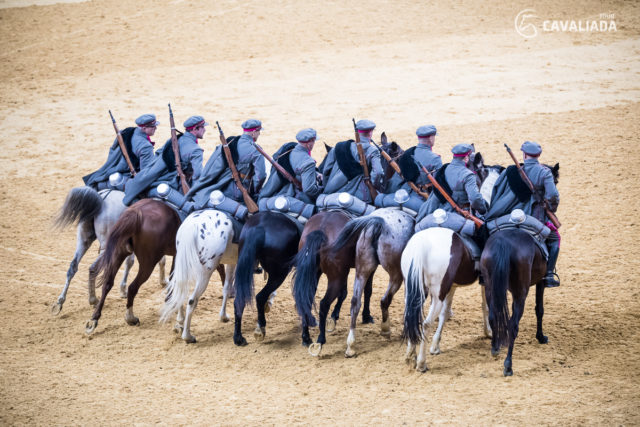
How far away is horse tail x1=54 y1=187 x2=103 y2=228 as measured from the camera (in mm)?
11844

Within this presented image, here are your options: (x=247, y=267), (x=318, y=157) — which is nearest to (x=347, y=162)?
(x=247, y=267)

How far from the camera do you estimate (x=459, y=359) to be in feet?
33.1

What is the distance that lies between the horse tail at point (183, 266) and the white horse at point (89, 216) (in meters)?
1.70

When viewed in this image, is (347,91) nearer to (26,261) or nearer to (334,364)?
(26,261)

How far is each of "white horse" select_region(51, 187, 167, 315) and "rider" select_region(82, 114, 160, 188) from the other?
0.45 m

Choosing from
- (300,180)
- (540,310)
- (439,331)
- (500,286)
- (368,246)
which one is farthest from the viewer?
(300,180)

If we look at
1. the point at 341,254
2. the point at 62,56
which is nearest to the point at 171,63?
the point at 62,56

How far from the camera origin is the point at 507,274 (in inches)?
372

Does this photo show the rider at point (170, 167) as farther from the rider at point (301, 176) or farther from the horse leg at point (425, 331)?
the horse leg at point (425, 331)

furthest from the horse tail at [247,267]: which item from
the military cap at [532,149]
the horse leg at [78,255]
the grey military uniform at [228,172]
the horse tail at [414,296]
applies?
the military cap at [532,149]

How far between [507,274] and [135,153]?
20.4 feet

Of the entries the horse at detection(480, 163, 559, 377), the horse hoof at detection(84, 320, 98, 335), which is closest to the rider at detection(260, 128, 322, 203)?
A: the horse at detection(480, 163, 559, 377)

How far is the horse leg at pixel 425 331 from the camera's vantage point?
9.65 meters

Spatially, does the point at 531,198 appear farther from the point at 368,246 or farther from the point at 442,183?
the point at 368,246
